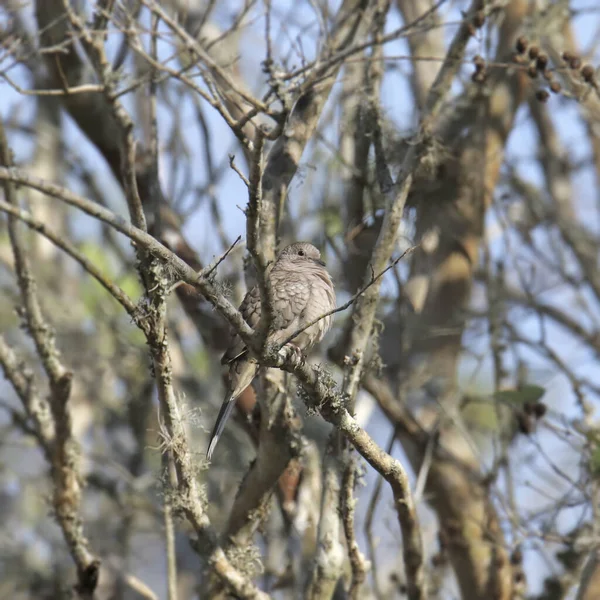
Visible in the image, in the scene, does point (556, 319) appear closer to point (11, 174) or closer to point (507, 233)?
point (507, 233)

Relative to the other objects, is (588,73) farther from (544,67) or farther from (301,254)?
(301,254)

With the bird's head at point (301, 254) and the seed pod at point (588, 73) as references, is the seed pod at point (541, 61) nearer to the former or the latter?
the seed pod at point (588, 73)

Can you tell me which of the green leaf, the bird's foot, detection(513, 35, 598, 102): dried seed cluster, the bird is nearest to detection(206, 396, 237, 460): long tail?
the bird

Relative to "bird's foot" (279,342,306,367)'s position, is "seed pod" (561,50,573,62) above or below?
above

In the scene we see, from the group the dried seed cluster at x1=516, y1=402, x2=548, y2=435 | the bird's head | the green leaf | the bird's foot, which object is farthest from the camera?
the dried seed cluster at x1=516, y1=402, x2=548, y2=435

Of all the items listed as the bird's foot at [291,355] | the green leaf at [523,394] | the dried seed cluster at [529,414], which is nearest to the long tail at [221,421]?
the bird's foot at [291,355]

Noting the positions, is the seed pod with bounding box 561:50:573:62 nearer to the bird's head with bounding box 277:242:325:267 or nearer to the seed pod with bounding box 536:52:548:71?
the seed pod with bounding box 536:52:548:71

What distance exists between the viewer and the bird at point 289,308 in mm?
4281

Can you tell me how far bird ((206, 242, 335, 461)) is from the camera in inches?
169

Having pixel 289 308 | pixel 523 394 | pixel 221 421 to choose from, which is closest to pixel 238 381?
pixel 221 421

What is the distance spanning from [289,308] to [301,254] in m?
0.64

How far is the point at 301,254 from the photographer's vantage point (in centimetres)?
520

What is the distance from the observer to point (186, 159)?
23.7 ft

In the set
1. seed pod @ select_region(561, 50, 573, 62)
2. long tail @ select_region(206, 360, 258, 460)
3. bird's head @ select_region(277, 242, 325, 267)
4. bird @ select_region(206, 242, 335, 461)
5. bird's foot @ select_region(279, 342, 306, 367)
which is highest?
seed pod @ select_region(561, 50, 573, 62)
